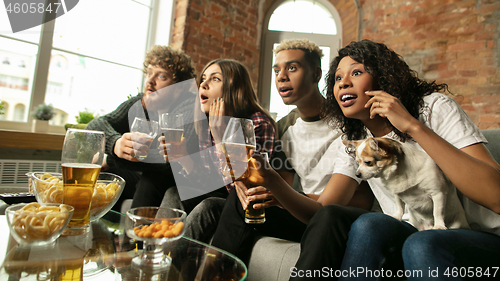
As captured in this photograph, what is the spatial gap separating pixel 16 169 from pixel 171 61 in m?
1.45

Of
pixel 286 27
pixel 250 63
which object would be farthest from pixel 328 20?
pixel 250 63

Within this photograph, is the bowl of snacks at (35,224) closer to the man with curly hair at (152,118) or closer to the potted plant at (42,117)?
the man with curly hair at (152,118)

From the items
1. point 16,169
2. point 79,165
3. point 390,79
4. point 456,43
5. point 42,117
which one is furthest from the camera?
point 456,43

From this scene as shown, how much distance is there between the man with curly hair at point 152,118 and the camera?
159cm

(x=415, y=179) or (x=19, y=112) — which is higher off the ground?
(x=19, y=112)

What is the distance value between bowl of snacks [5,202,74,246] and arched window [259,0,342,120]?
10.7 feet

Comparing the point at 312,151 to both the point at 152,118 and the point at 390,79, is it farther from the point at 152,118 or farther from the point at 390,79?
the point at 152,118

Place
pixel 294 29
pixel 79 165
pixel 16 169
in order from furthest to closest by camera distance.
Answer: pixel 294 29
pixel 16 169
pixel 79 165

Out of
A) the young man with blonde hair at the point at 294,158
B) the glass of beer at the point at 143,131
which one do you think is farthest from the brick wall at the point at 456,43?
the glass of beer at the point at 143,131

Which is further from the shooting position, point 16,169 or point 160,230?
point 16,169

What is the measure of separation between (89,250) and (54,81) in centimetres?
244

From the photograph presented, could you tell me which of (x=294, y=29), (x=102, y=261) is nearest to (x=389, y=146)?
(x=102, y=261)

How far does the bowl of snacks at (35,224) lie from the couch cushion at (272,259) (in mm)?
658

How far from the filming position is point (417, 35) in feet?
10.4
